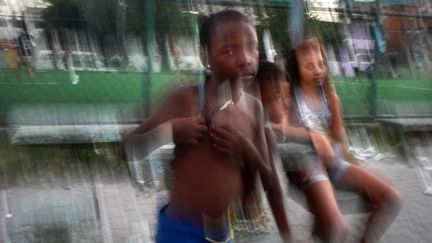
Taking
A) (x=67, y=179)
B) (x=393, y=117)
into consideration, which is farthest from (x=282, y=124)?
(x=393, y=117)

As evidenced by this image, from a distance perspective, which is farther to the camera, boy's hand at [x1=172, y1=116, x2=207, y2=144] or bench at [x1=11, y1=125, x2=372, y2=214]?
bench at [x1=11, y1=125, x2=372, y2=214]

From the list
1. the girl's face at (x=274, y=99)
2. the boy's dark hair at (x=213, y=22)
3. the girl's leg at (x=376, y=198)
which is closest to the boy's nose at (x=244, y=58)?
the boy's dark hair at (x=213, y=22)

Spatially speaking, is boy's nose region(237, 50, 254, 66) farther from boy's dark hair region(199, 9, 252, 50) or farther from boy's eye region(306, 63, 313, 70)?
boy's eye region(306, 63, 313, 70)

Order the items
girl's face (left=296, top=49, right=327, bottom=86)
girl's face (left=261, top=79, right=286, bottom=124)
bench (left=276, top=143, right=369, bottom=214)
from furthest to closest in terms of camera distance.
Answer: girl's face (left=296, top=49, right=327, bottom=86)
bench (left=276, top=143, right=369, bottom=214)
girl's face (left=261, top=79, right=286, bottom=124)

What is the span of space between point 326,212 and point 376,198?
250 mm

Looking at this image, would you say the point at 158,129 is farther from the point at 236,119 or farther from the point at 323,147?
the point at 323,147

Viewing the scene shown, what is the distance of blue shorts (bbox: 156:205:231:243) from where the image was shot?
1.47 m

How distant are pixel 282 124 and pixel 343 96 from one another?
171 cm

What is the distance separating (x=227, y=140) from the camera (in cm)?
144

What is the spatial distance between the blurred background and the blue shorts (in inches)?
26.1

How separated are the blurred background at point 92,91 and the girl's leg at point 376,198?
0.52 meters

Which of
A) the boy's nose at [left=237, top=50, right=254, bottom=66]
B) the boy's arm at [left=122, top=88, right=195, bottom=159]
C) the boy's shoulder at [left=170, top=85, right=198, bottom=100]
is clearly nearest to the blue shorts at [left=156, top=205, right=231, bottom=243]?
the boy's arm at [left=122, top=88, right=195, bottom=159]

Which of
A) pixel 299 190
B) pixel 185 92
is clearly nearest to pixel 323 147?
pixel 299 190

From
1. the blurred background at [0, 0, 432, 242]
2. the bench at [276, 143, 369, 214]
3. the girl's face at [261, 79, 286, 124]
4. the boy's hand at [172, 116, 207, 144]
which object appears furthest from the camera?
the blurred background at [0, 0, 432, 242]
